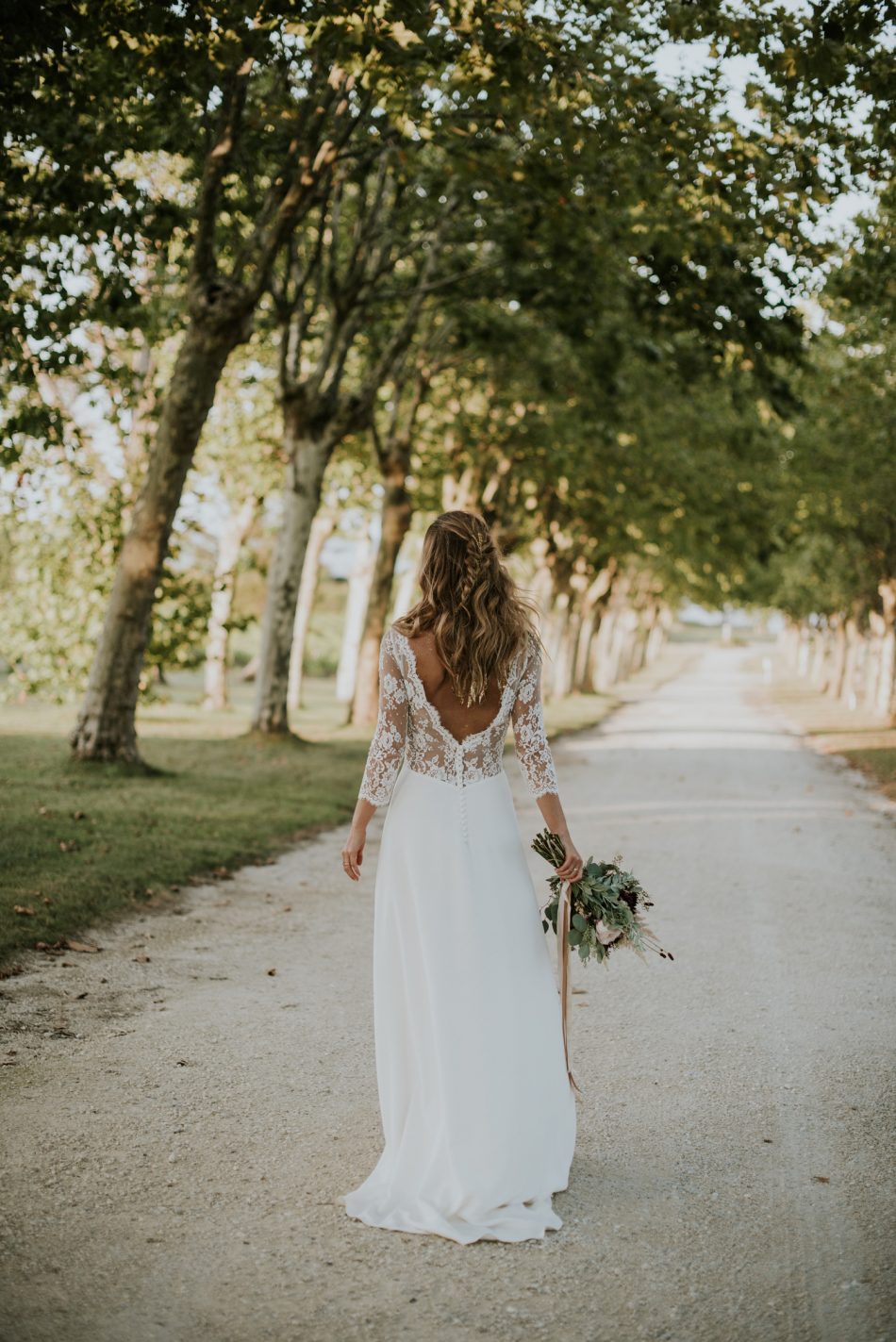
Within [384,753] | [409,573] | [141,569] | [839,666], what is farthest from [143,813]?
[839,666]

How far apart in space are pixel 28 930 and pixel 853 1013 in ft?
15.8

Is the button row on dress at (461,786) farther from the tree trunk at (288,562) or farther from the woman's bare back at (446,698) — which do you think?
the tree trunk at (288,562)

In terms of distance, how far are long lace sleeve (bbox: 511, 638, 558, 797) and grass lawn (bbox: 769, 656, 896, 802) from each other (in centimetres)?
1427

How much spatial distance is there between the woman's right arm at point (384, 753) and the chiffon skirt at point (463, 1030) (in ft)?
0.21

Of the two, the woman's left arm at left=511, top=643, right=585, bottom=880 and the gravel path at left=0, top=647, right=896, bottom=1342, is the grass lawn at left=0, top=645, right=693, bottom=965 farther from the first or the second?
the woman's left arm at left=511, top=643, right=585, bottom=880

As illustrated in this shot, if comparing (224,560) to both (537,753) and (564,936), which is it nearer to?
(537,753)

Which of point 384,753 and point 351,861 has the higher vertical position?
point 384,753

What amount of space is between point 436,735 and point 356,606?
3366 centimetres

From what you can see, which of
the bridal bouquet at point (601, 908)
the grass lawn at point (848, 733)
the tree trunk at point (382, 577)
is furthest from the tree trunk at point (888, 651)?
the bridal bouquet at point (601, 908)

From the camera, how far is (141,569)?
47.0 feet

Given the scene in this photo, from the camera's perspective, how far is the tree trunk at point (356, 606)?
35281 mm

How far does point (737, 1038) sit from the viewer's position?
20.9 feet

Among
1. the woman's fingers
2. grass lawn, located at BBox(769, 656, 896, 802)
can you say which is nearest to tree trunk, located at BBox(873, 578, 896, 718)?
grass lawn, located at BBox(769, 656, 896, 802)

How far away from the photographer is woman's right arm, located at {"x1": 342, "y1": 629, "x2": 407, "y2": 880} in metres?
4.66
